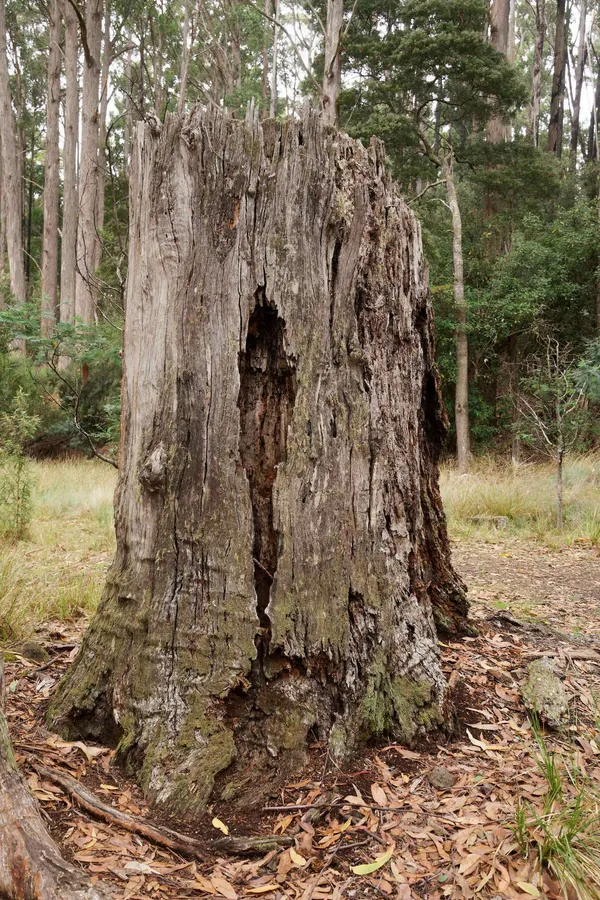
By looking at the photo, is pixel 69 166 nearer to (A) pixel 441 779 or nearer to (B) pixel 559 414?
(B) pixel 559 414

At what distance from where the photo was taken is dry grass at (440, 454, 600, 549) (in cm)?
752

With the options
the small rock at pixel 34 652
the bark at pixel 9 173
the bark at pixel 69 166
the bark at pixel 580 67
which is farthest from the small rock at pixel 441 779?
the bark at pixel 580 67

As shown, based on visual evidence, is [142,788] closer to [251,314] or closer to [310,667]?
[310,667]

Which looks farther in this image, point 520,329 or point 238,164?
point 520,329

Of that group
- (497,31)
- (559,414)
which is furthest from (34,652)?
(497,31)

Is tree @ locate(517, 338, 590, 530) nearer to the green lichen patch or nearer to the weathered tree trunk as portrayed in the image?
the green lichen patch

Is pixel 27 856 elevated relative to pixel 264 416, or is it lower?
lower

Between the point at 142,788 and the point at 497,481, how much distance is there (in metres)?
A: 8.55

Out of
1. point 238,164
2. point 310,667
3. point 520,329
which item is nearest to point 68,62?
point 520,329

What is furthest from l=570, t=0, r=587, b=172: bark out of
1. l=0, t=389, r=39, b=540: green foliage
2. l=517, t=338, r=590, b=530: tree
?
l=0, t=389, r=39, b=540: green foliage

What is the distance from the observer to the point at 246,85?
997 inches

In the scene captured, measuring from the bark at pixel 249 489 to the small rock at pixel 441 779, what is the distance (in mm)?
→ 185

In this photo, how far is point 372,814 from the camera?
209cm

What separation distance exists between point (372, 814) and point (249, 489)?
3.73ft
